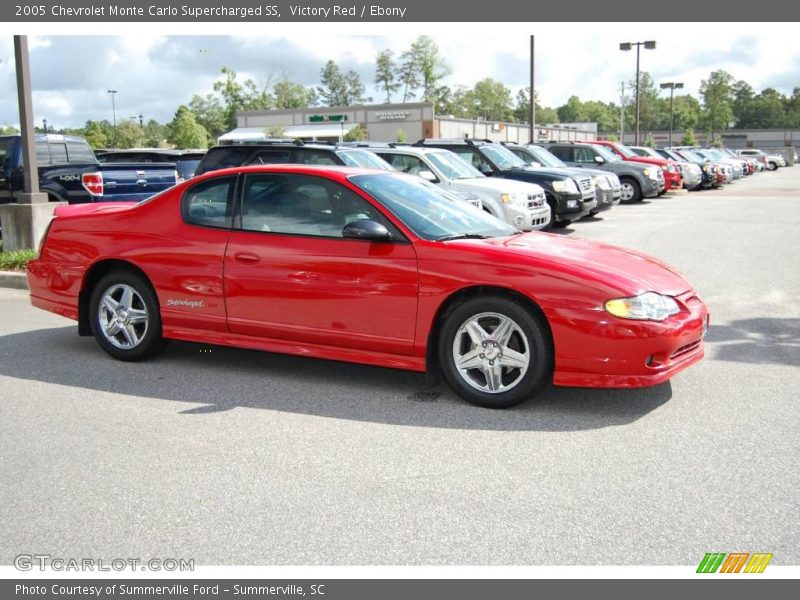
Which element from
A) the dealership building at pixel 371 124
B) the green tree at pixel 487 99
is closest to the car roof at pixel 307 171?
the dealership building at pixel 371 124

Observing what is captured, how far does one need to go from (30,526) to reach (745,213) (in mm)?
20536

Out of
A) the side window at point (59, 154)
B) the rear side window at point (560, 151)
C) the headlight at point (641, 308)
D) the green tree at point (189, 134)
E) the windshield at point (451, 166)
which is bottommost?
the headlight at point (641, 308)

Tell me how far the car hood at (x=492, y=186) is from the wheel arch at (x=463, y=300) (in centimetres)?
872

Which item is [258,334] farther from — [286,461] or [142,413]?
[286,461]

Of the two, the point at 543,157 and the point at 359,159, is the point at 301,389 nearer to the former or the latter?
the point at 359,159

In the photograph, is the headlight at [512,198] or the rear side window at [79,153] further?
the rear side window at [79,153]

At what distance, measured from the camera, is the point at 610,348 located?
5176mm

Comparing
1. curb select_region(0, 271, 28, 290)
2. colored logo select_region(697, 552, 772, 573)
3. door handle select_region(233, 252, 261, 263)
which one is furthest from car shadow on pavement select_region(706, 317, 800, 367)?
curb select_region(0, 271, 28, 290)

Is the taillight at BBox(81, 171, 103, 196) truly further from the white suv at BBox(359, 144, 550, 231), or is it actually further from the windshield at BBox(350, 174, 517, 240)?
the windshield at BBox(350, 174, 517, 240)

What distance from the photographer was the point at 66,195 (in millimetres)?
13938

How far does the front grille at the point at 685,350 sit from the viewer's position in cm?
536

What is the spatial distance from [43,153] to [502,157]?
9092 millimetres

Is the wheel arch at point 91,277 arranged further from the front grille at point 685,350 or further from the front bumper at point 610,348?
the front grille at point 685,350

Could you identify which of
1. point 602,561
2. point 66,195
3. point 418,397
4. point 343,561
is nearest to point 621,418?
point 418,397
